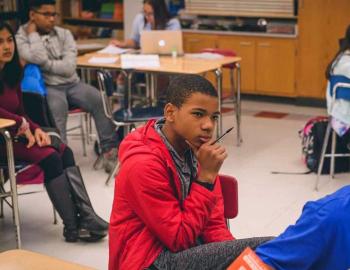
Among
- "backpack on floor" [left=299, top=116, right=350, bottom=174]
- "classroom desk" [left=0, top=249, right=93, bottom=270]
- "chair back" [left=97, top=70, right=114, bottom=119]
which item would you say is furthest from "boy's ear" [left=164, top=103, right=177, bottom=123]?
"backpack on floor" [left=299, top=116, right=350, bottom=174]

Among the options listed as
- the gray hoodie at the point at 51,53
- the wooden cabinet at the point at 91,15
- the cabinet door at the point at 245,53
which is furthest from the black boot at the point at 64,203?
the wooden cabinet at the point at 91,15

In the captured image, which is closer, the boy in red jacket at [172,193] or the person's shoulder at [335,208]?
the person's shoulder at [335,208]

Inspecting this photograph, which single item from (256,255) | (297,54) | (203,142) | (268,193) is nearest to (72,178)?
(268,193)

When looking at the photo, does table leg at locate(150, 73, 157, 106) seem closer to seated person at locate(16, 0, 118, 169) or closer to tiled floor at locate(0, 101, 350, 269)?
tiled floor at locate(0, 101, 350, 269)

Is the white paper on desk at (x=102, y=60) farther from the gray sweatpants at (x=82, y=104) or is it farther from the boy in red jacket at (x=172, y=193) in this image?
the boy in red jacket at (x=172, y=193)

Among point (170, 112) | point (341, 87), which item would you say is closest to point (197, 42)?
point (341, 87)

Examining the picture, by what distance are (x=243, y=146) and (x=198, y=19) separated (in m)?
2.45

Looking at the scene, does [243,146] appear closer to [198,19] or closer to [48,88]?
[48,88]

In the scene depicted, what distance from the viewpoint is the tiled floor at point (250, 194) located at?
11.7 feet

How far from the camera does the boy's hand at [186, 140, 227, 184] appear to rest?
6.31 feet

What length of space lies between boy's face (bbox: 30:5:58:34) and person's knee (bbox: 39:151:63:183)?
1.52 m

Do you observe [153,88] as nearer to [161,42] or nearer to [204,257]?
[161,42]

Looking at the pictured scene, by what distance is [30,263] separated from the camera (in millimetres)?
1736

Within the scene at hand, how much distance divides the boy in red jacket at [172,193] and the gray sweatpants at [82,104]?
2726mm
